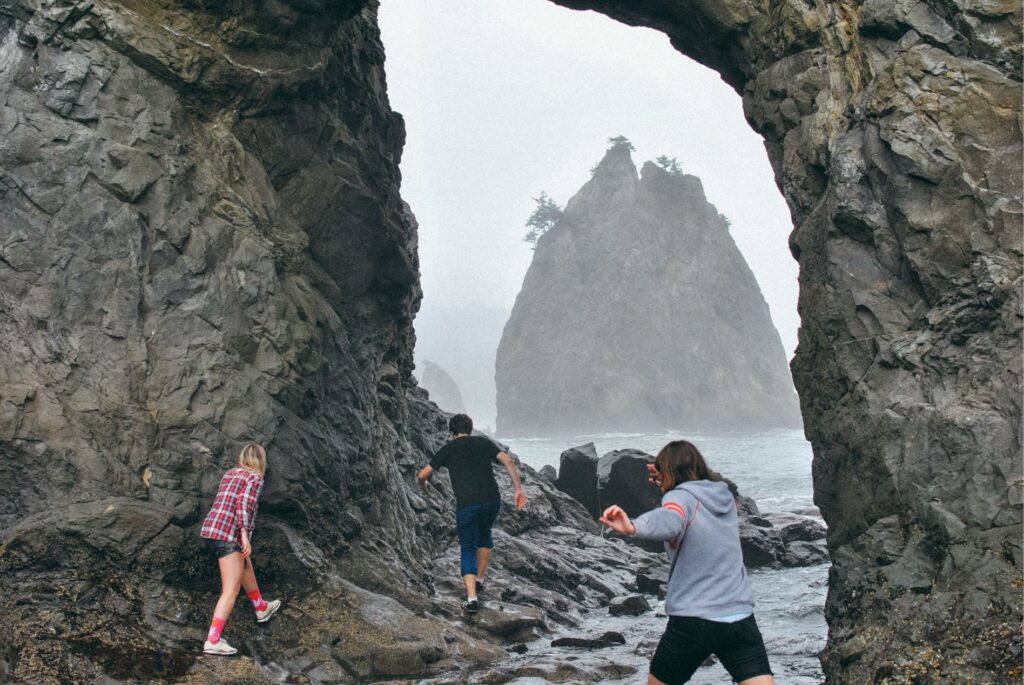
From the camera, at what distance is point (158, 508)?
9477 millimetres

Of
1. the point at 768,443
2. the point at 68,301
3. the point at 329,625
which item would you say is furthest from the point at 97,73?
the point at 768,443

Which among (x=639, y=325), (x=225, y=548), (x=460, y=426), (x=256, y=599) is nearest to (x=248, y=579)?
(x=256, y=599)

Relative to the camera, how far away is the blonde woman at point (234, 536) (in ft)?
27.4

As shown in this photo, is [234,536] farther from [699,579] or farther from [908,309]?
[908,309]

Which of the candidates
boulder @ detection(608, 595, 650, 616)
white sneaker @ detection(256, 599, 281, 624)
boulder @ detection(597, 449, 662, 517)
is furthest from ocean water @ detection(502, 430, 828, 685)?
boulder @ detection(597, 449, 662, 517)

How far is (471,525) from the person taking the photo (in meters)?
10.9

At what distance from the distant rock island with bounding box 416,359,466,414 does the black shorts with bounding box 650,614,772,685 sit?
16652cm

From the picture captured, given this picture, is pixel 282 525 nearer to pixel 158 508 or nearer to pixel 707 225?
pixel 158 508

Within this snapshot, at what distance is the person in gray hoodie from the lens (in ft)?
17.4

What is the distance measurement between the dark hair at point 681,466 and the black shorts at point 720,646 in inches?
32.4

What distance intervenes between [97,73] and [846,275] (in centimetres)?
860

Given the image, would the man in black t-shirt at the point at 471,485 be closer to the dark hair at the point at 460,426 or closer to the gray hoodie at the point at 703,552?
the dark hair at the point at 460,426

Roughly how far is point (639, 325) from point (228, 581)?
110 metres

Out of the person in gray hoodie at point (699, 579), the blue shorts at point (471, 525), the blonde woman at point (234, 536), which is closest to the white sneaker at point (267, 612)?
the blonde woman at point (234, 536)
